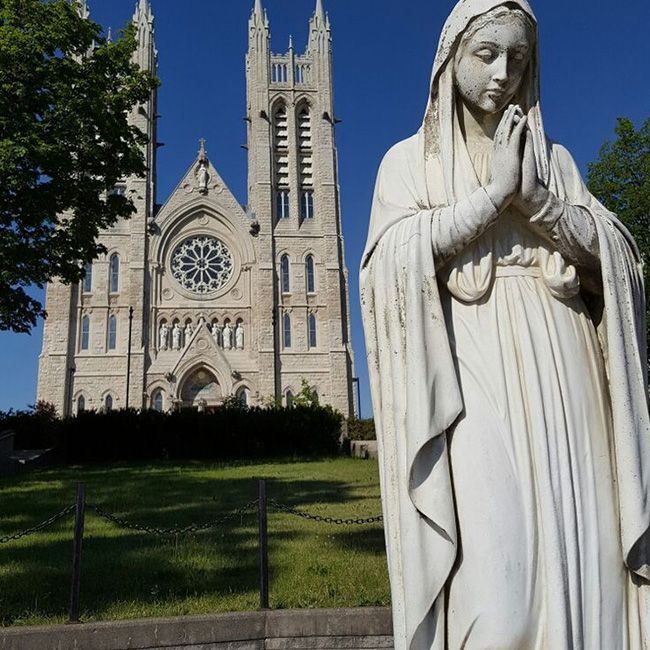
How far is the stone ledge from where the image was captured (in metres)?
4.22

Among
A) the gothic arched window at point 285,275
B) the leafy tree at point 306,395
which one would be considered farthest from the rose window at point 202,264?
the leafy tree at point 306,395

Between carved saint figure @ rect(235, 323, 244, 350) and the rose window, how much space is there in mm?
2763

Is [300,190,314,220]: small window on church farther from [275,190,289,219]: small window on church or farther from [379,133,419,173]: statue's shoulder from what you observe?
[379,133,419,173]: statue's shoulder

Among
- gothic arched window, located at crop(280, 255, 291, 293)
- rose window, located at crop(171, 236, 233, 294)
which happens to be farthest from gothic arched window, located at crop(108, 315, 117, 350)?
gothic arched window, located at crop(280, 255, 291, 293)

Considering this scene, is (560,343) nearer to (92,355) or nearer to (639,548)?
(639,548)

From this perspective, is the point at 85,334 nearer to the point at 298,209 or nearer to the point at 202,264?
the point at 202,264

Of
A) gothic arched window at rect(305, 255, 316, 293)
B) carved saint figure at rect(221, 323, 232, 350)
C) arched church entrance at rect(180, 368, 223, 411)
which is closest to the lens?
arched church entrance at rect(180, 368, 223, 411)

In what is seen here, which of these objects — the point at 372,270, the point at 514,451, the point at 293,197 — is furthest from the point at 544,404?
the point at 293,197

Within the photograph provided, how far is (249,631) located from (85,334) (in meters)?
35.3

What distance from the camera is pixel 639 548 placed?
167cm

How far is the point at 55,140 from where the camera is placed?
13.5 metres

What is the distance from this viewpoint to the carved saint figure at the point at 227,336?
3812 centimetres

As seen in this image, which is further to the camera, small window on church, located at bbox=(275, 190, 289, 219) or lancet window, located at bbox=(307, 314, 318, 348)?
small window on church, located at bbox=(275, 190, 289, 219)

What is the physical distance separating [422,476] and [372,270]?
62cm
